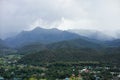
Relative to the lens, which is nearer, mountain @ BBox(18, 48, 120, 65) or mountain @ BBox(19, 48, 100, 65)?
mountain @ BBox(18, 48, 120, 65)

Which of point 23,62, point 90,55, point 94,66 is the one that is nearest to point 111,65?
point 94,66

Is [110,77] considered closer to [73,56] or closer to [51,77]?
[51,77]

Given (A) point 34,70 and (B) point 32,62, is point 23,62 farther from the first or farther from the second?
(A) point 34,70

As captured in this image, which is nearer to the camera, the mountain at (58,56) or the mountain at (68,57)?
the mountain at (68,57)

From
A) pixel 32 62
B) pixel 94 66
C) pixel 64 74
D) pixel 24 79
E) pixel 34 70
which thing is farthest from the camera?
pixel 32 62

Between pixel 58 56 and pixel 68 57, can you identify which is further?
pixel 58 56

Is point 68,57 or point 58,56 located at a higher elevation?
point 58,56

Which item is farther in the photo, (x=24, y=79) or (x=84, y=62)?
(x=84, y=62)

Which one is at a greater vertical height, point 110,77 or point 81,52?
point 81,52

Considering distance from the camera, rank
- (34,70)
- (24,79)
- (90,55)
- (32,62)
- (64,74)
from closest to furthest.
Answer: (24,79) < (64,74) < (34,70) < (32,62) < (90,55)

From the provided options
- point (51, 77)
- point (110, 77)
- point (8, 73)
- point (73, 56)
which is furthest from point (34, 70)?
point (73, 56)
